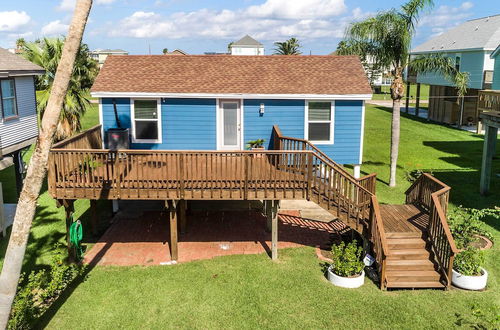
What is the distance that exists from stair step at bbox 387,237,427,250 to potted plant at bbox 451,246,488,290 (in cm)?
89

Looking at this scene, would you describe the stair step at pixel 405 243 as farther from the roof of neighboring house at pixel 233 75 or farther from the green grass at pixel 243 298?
the roof of neighboring house at pixel 233 75

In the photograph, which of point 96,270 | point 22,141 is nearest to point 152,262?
point 96,270

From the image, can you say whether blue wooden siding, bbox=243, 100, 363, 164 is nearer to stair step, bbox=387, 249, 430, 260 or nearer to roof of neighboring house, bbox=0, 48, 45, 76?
stair step, bbox=387, 249, 430, 260

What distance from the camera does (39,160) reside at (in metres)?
7.52

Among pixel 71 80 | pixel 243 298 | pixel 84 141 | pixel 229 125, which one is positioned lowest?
pixel 243 298

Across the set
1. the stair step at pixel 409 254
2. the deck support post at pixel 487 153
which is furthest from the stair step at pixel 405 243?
the deck support post at pixel 487 153

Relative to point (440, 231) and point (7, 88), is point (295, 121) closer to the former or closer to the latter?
point (440, 231)

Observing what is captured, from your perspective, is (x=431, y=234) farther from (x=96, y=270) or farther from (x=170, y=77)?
(x=170, y=77)

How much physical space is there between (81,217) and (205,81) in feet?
21.6

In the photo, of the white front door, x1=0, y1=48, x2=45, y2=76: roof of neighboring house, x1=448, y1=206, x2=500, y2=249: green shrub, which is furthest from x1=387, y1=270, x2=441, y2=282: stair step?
x1=0, y1=48, x2=45, y2=76: roof of neighboring house

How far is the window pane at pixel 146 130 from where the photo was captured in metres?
15.8

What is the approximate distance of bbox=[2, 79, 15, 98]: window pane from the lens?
15407mm

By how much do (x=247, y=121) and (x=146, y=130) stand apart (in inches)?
141

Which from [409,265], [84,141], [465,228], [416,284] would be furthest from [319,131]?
[84,141]
